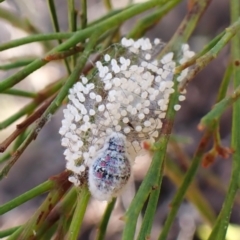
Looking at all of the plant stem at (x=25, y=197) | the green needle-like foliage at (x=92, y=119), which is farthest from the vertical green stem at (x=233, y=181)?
the plant stem at (x=25, y=197)

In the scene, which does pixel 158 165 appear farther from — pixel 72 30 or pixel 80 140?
pixel 72 30

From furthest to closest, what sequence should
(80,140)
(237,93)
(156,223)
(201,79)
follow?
(201,79)
(156,223)
(80,140)
(237,93)

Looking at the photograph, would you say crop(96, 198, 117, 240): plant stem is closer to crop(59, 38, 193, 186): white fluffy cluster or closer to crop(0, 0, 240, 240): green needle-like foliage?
crop(0, 0, 240, 240): green needle-like foliage

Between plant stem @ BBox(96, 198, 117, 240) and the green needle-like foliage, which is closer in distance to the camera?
the green needle-like foliage

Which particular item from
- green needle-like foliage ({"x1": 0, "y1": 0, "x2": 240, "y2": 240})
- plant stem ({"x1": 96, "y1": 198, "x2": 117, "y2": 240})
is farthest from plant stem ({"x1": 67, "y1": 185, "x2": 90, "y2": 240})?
plant stem ({"x1": 96, "y1": 198, "x2": 117, "y2": 240})

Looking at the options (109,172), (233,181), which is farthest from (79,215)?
(233,181)

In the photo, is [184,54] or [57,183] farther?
[184,54]

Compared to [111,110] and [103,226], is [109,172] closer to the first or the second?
[111,110]

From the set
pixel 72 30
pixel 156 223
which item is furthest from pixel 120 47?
pixel 156 223
